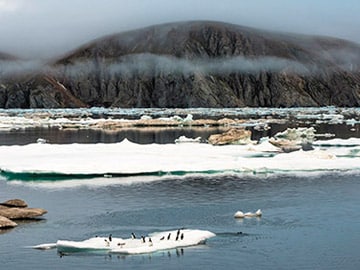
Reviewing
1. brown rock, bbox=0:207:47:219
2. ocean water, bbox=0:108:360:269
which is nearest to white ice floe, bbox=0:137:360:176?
ocean water, bbox=0:108:360:269

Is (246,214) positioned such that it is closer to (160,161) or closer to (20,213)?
(20,213)

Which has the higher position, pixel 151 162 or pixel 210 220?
pixel 210 220

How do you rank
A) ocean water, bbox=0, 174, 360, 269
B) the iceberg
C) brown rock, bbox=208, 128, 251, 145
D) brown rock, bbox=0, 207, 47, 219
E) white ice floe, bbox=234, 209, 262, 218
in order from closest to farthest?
1. ocean water, bbox=0, 174, 360, 269
2. white ice floe, bbox=234, 209, 262, 218
3. brown rock, bbox=0, 207, 47, 219
4. the iceberg
5. brown rock, bbox=208, 128, 251, 145

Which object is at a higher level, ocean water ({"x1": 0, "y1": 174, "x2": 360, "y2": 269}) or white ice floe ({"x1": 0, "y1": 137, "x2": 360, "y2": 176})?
ocean water ({"x1": 0, "y1": 174, "x2": 360, "y2": 269})

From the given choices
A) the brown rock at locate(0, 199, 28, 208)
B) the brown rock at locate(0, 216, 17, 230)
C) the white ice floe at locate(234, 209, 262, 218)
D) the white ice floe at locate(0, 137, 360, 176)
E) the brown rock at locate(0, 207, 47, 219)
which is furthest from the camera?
the white ice floe at locate(0, 137, 360, 176)

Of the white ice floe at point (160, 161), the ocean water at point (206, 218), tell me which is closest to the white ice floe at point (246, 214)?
the ocean water at point (206, 218)

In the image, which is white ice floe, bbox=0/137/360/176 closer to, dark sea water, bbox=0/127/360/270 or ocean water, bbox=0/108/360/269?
ocean water, bbox=0/108/360/269

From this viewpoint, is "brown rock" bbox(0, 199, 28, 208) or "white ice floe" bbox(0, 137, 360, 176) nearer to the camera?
"brown rock" bbox(0, 199, 28, 208)

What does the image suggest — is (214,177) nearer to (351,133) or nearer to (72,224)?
(72,224)

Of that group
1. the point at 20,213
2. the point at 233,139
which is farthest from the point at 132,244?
the point at 233,139
